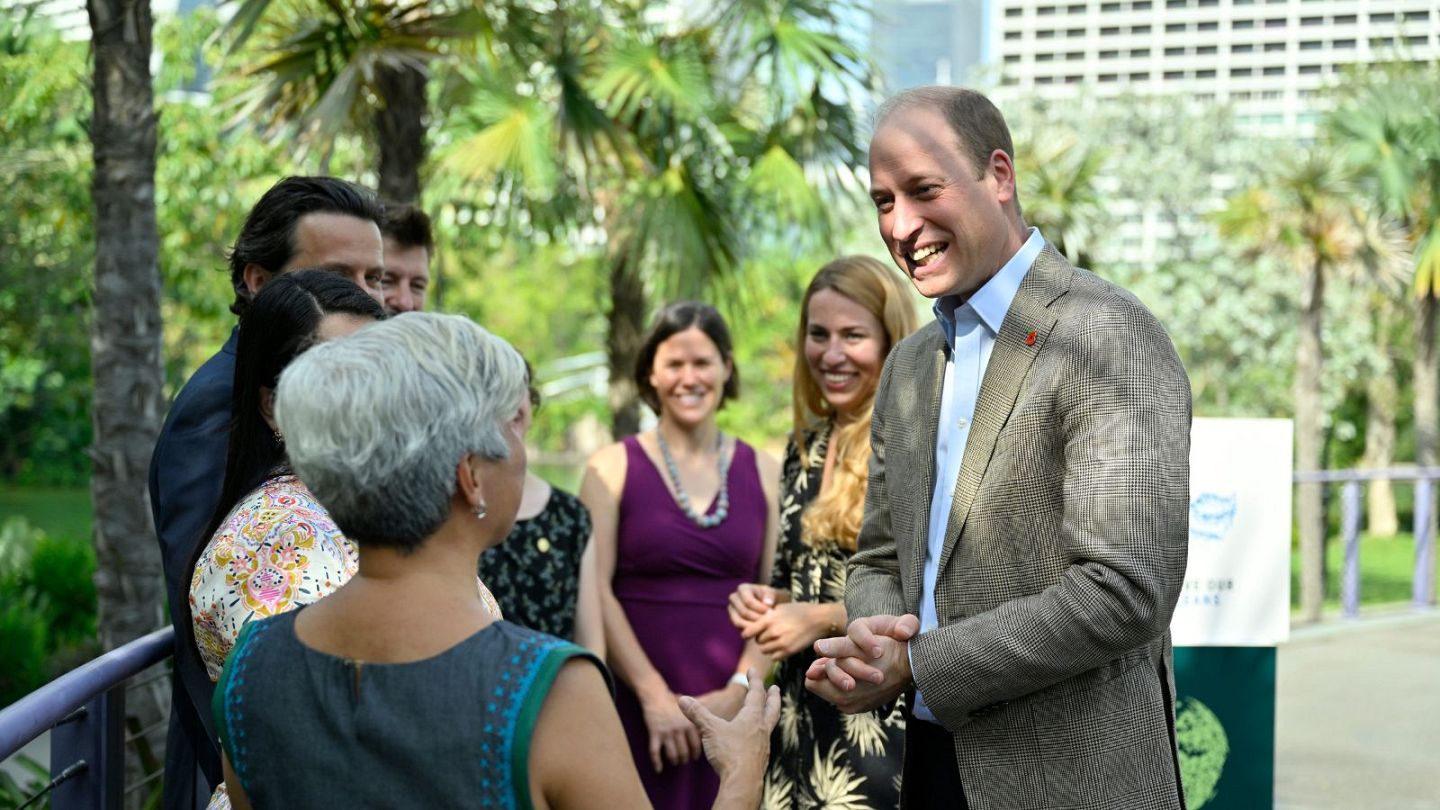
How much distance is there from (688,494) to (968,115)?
2401mm

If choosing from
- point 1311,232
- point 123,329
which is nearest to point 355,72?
point 123,329

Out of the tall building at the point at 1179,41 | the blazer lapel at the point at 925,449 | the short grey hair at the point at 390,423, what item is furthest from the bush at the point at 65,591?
the tall building at the point at 1179,41

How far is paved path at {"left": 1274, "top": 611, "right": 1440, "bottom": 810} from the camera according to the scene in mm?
6730

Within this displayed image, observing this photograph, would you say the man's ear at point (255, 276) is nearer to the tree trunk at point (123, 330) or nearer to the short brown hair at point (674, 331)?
the short brown hair at point (674, 331)

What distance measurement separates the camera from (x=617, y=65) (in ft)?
27.2

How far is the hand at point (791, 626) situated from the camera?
3266mm

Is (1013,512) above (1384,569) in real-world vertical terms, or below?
above

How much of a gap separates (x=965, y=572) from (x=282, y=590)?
101 cm

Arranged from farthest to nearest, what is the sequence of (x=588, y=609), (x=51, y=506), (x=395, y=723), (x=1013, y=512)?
(x=51, y=506) → (x=588, y=609) → (x=1013, y=512) → (x=395, y=723)

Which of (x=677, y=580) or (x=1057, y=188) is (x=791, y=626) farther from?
(x=1057, y=188)

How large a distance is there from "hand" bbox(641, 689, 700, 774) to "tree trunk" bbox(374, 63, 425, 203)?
13.4ft

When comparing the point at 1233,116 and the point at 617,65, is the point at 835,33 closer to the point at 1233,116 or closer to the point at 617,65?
the point at 617,65

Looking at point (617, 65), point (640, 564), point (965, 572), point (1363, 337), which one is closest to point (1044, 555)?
point (965, 572)

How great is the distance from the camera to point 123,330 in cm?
502
